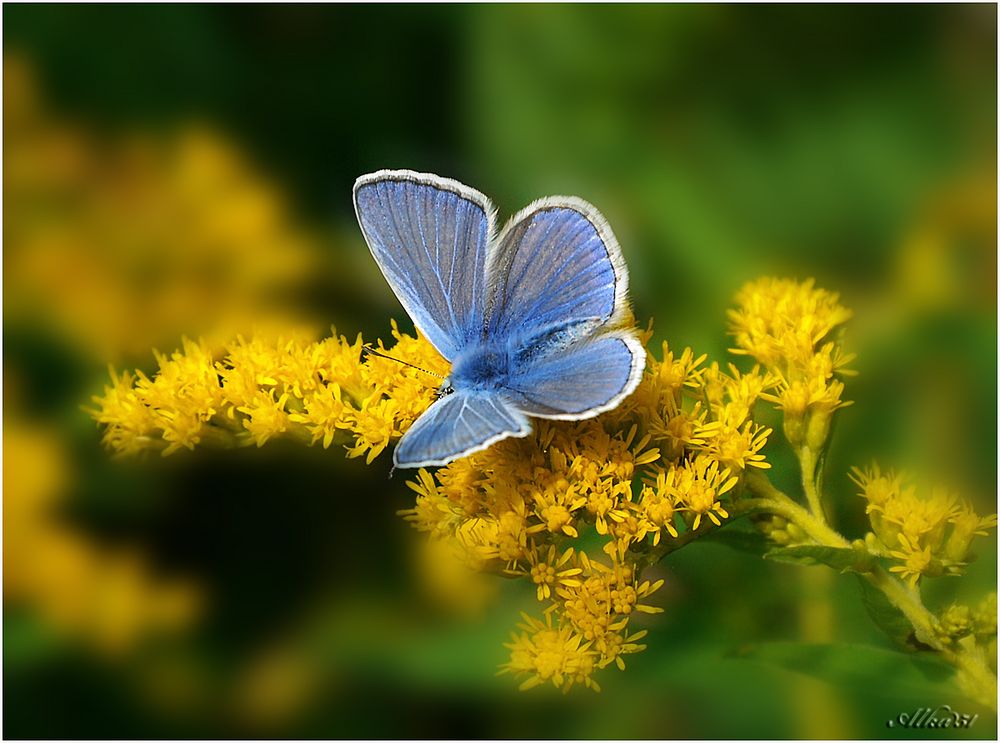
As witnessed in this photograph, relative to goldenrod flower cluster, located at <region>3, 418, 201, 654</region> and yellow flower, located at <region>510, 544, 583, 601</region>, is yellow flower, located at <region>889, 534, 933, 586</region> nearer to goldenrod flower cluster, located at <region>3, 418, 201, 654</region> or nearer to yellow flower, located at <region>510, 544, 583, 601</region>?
yellow flower, located at <region>510, 544, 583, 601</region>

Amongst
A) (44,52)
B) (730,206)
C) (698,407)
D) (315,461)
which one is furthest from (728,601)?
(44,52)

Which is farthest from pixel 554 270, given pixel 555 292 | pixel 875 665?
pixel 875 665

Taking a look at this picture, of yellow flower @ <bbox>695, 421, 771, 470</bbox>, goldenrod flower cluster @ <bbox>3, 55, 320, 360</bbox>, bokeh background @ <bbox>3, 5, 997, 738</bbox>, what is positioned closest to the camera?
yellow flower @ <bbox>695, 421, 771, 470</bbox>

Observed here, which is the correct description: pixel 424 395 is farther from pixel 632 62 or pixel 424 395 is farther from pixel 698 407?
pixel 632 62

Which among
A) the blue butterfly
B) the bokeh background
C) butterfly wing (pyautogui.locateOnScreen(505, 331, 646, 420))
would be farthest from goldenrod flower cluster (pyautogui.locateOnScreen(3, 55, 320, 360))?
butterfly wing (pyautogui.locateOnScreen(505, 331, 646, 420))

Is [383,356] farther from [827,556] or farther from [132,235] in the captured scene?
[132,235]

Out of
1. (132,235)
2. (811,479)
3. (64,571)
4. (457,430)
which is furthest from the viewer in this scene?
(132,235)

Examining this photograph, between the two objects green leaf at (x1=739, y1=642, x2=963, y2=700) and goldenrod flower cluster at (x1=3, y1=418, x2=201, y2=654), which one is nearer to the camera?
→ green leaf at (x1=739, y1=642, x2=963, y2=700)
